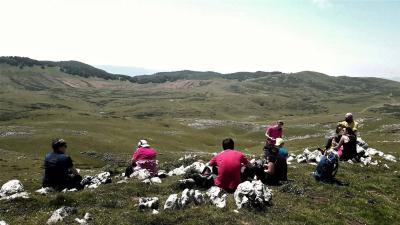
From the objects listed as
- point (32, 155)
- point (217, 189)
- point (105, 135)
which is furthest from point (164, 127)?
point (217, 189)

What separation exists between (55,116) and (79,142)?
59382 mm

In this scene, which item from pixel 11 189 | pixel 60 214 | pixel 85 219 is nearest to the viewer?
pixel 85 219

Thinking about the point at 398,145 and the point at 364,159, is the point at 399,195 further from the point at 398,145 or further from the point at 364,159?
the point at 398,145

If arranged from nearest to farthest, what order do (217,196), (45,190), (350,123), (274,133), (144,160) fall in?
(217,196) < (45,190) < (144,160) < (350,123) < (274,133)

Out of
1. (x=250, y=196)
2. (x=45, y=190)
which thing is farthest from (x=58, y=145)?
(x=250, y=196)

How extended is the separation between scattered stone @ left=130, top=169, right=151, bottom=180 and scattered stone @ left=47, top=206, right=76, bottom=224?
936 cm

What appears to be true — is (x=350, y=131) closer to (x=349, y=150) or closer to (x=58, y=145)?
(x=349, y=150)

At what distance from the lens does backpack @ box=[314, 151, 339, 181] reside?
1053 inches

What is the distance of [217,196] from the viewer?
2108 cm

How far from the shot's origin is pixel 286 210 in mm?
20406

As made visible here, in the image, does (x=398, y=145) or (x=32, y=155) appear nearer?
(x=398, y=145)

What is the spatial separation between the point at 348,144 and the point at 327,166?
9070 millimetres

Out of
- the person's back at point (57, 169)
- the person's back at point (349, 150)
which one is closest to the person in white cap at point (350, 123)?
the person's back at point (349, 150)

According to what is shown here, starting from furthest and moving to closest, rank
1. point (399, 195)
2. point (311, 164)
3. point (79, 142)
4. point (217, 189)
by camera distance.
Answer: point (79, 142), point (311, 164), point (399, 195), point (217, 189)
